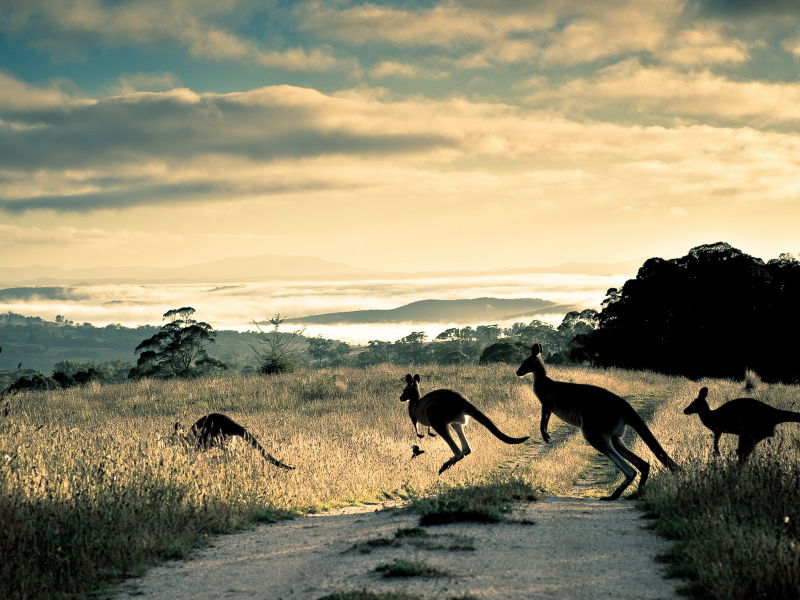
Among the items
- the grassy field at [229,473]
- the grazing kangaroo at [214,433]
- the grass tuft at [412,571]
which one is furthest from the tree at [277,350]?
the grass tuft at [412,571]

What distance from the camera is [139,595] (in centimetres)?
652

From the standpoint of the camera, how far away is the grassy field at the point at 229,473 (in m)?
7.29

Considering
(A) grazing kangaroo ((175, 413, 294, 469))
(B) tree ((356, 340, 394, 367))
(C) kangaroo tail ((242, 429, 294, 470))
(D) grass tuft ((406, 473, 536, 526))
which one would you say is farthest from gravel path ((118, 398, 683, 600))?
(B) tree ((356, 340, 394, 367))

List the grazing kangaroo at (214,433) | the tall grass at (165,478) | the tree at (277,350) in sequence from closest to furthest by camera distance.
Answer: the tall grass at (165,478), the grazing kangaroo at (214,433), the tree at (277,350)

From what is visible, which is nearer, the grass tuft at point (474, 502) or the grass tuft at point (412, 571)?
the grass tuft at point (412, 571)

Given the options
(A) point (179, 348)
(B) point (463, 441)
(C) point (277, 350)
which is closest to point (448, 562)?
(B) point (463, 441)

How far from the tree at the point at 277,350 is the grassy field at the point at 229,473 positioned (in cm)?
1142

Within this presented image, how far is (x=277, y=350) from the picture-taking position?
1403 inches

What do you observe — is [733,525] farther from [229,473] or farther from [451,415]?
[229,473]

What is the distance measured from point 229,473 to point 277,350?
25473 mm

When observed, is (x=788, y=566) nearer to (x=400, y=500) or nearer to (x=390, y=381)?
(x=400, y=500)

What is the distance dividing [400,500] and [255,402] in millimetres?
12905

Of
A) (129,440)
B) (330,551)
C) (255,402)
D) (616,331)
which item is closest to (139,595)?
(330,551)

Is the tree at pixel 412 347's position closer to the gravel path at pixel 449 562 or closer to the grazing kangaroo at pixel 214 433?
the grazing kangaroo at pixel 214 433
